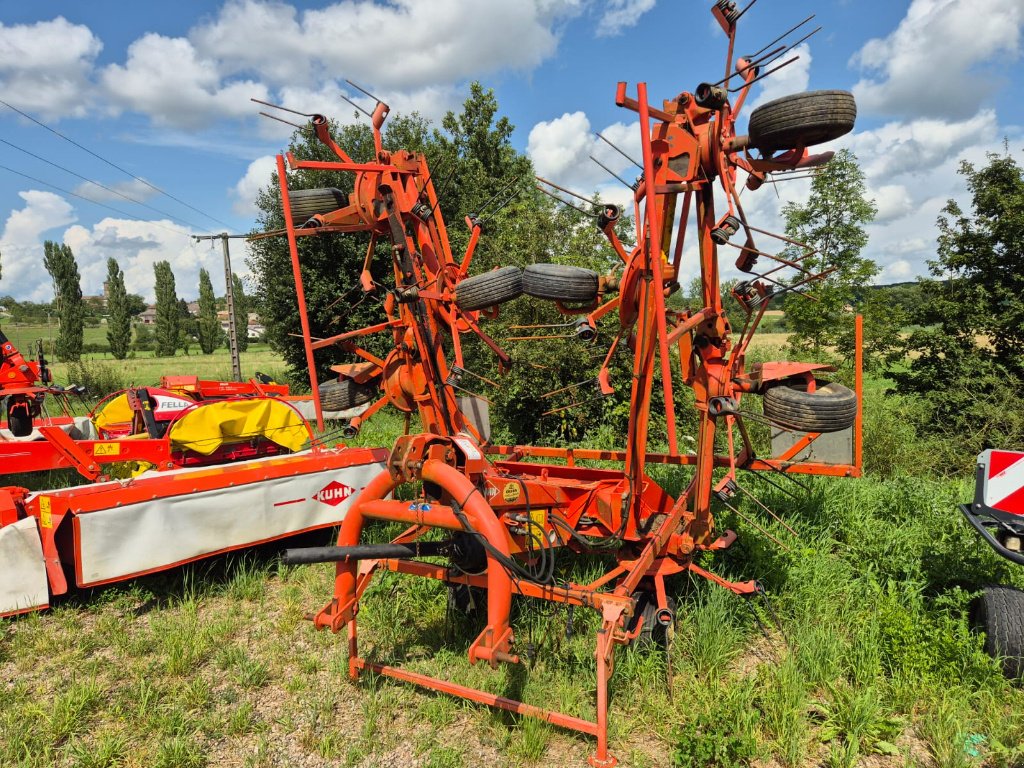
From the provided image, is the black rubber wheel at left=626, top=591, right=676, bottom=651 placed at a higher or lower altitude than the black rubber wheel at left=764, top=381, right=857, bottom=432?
lower

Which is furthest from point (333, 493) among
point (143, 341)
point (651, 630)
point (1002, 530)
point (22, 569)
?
point (143, 341)

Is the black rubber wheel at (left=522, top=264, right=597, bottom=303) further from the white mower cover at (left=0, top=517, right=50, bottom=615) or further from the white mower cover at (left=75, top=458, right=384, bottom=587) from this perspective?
the white mower cover at (left=0, top=517, right=50, bottom=615)

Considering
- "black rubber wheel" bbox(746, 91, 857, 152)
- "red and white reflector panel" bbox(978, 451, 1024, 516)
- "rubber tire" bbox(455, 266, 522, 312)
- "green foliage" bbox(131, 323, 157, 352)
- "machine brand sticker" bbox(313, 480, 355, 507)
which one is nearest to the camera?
"black rubber wheel" bbox(746, 91, 857, 152)

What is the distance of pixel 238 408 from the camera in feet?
21.6

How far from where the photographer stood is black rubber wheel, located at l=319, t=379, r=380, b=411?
6242 millimetres

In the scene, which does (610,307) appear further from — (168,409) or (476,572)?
(168,409)

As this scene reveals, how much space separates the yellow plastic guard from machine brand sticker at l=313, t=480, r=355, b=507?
1146 millimetres

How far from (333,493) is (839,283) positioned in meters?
14.3

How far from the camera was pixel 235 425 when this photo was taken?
21.6ft

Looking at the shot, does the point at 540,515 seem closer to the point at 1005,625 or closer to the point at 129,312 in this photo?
the point at 1005,625

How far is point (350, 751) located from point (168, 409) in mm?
5452

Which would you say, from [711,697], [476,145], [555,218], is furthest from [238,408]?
[476,145]

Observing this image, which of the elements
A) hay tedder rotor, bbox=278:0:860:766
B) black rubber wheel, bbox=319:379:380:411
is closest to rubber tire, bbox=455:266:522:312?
hay tedder rotor, bbox=278:0:860:766

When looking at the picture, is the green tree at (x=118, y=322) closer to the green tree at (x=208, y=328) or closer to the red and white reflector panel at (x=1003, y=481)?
the green tree at (x=208, y=328)
